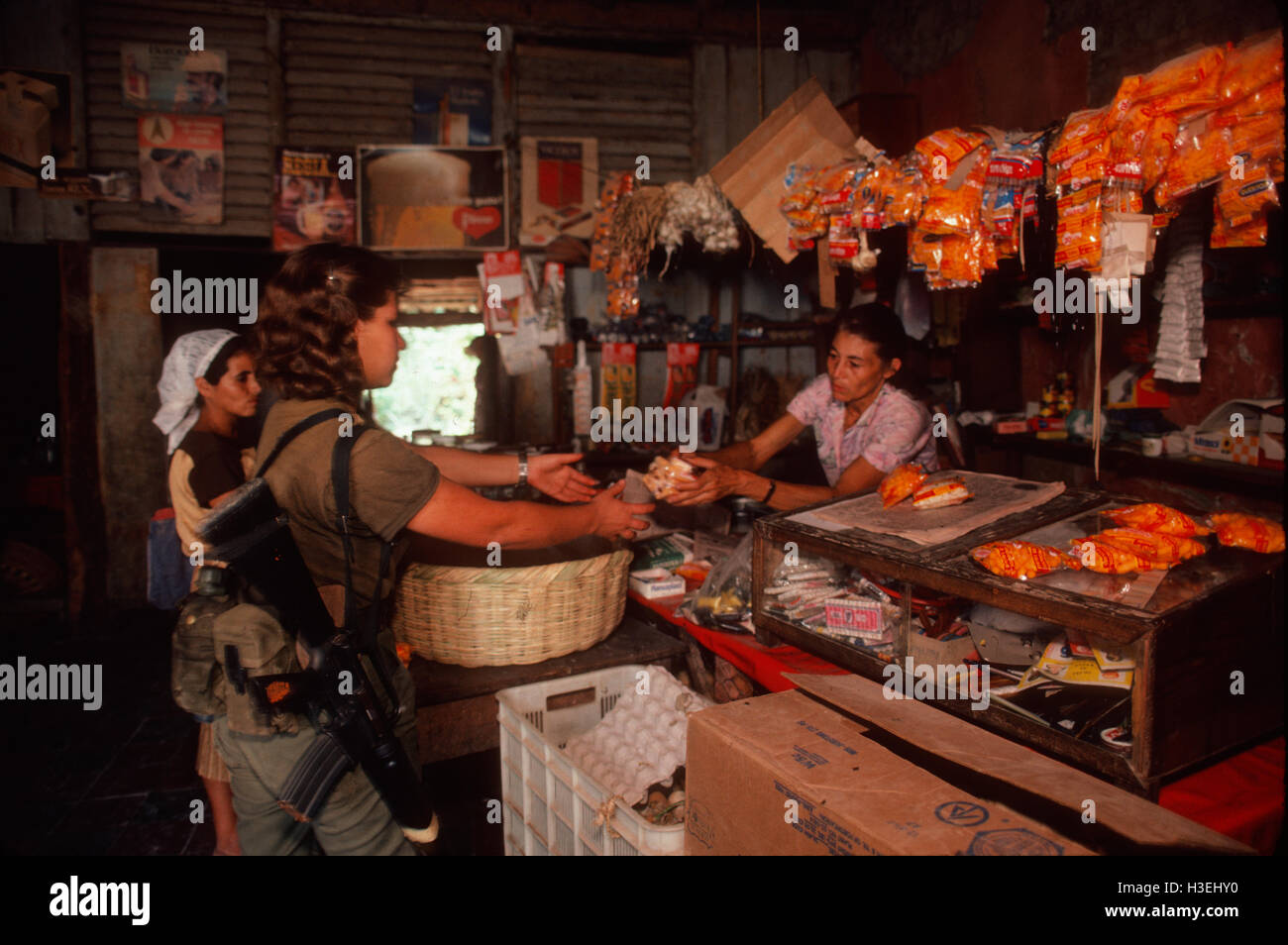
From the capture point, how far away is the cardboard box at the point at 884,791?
130 centimetres

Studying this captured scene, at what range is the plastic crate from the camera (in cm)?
183

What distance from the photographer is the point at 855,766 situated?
1528 mm

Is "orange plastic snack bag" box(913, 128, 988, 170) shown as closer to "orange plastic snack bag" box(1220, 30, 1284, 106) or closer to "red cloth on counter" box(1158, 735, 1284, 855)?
"orange plastic snack bag" box(1220, 30, 1284, 106)

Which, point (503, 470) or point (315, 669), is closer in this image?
point (315, 669)

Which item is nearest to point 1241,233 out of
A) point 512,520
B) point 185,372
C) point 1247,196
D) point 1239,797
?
point 1247,196

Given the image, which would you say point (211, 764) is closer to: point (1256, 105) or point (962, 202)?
point (962, 202)

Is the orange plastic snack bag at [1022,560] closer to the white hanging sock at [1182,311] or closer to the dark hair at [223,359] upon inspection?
the white hanging sock at [1182,311]

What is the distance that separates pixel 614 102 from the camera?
6.55 m

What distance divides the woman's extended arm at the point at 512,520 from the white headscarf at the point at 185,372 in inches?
68.4

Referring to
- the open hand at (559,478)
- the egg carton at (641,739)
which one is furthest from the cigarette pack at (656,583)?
the egg carton at (641,739)

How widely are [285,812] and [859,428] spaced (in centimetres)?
262

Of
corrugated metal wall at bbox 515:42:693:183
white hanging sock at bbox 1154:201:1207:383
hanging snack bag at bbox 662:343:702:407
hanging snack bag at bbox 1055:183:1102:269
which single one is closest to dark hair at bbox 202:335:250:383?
hanging snack bag at bbox 1055:183:1102:269

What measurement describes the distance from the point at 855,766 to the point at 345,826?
1.26 meters
